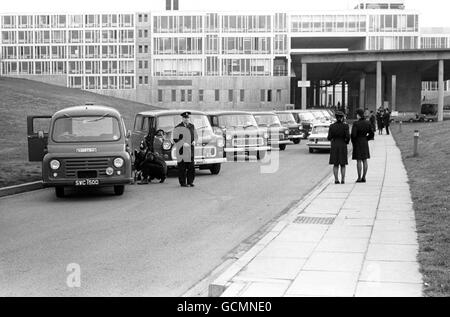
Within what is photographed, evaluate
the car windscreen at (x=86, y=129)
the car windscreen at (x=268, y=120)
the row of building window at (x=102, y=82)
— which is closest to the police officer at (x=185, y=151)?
the car windscreen at (x=86, y=129)

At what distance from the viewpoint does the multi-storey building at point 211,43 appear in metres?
95.9

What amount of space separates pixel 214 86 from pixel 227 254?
87401 mm

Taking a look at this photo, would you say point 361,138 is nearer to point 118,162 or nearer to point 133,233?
point 118,162

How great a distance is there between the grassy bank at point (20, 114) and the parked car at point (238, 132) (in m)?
7.29

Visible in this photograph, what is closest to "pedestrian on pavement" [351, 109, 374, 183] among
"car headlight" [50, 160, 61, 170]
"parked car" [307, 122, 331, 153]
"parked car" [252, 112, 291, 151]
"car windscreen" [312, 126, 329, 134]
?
"car headlight" [50, 160, 61, 170]

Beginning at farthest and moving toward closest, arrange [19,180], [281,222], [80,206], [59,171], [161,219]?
[19,180]
[59,171]
[80,206]
[161,219]
[281,222]

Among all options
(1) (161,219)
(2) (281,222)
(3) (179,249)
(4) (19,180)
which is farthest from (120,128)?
(3) (179,249)

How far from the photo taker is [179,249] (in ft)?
31.2

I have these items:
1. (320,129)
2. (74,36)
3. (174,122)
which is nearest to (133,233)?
(174,122)

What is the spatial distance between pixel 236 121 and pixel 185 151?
9.80 metres

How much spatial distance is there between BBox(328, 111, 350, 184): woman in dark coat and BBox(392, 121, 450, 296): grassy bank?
1850 millimetres

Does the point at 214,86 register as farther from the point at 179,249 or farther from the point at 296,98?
the point at 179,249

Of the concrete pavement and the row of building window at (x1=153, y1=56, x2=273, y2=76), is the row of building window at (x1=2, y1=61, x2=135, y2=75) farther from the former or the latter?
the concrete pavement

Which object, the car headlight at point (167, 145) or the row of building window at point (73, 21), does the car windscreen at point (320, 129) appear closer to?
the car headlight at point (167, 145)
